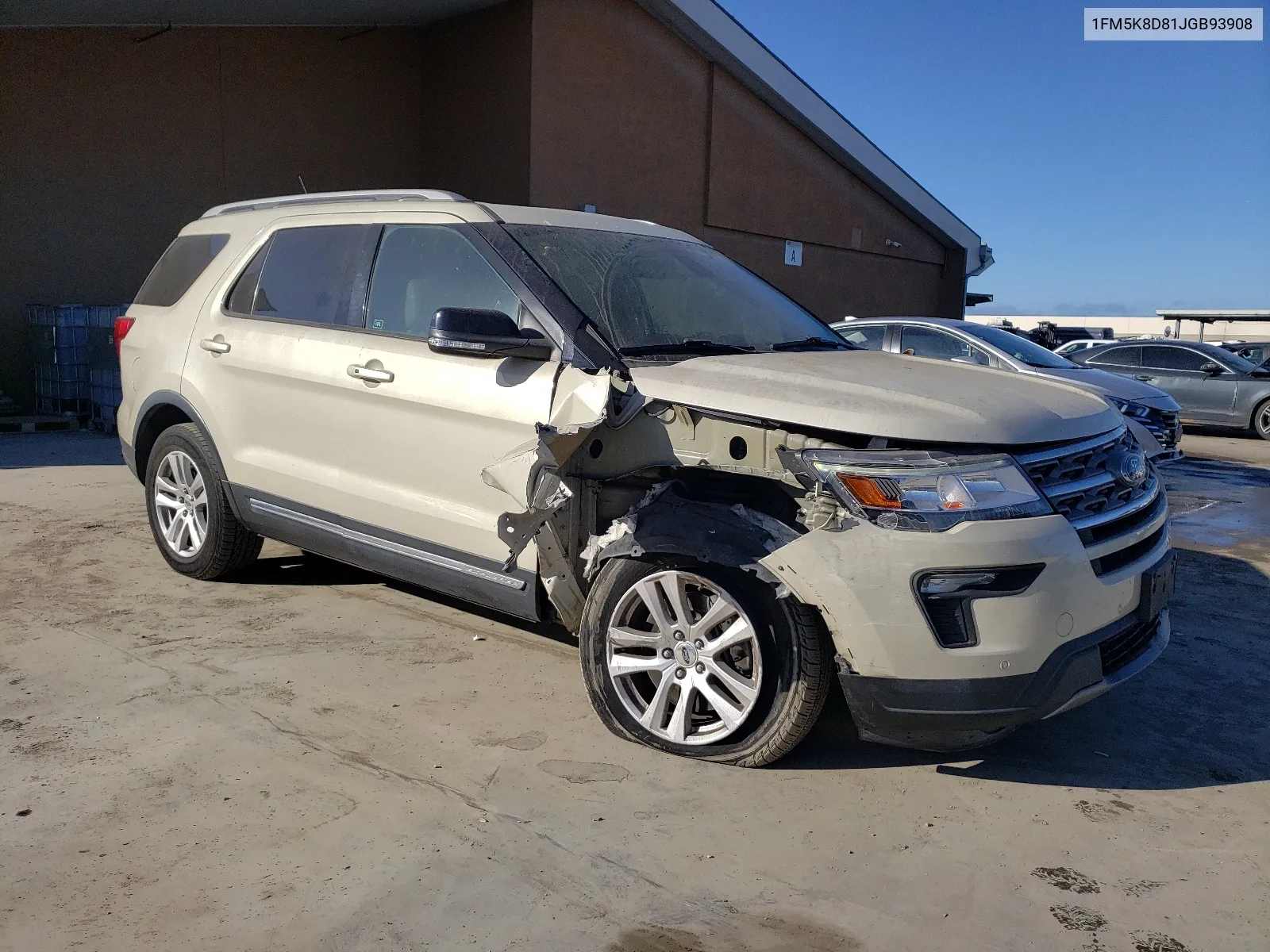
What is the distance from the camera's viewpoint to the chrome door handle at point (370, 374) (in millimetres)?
4340

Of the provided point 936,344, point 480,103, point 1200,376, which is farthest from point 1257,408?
point 480,103

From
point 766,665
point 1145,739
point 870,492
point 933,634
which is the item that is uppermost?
point 870,492

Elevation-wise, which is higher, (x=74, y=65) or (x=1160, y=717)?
(x=74, y=65)

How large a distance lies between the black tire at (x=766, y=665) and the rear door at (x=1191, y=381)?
14.2 meters

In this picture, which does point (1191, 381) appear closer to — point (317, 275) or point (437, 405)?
point (317, 275)

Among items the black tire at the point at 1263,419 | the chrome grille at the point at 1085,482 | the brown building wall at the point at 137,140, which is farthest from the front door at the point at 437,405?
the black tire at the point at 1263,419

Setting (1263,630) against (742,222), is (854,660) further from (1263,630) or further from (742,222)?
(742,222)

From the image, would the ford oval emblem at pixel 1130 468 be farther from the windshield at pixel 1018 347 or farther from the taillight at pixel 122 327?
the windshield at pixel 1018 347

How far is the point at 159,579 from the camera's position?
5660 mm

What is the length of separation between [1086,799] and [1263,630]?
8.30 feet

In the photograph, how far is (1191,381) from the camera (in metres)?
16.1

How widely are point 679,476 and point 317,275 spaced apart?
222 centimetres

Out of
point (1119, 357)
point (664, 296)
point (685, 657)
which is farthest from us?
point (1119, 357)

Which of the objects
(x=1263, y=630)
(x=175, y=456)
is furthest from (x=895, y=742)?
(x=175, y=456)
